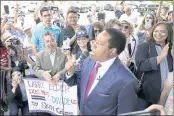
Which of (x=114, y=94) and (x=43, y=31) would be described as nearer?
(x=114, y=94)

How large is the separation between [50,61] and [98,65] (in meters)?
1.28

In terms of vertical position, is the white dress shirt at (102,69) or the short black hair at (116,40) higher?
the short black hair at (116,40)

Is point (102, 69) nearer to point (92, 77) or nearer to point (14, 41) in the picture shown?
point (92, 77)

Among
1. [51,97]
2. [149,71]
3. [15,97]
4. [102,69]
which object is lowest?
[15,97]

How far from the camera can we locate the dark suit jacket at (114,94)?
8.97 ft

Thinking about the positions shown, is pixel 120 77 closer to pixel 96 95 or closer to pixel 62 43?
pixel 96 95

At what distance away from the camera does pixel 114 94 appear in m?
2.78

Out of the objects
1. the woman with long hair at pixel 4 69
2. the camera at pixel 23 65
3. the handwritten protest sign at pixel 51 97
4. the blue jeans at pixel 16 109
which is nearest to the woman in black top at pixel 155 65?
the handwritten protest sign at pixel 51 97

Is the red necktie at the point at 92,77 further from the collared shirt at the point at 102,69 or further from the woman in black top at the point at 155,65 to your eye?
the woman in black top at the point at 155,65

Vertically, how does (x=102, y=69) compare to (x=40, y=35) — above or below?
above

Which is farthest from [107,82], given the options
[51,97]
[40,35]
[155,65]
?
[40,35]

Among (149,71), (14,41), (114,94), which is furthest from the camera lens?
(14,41)

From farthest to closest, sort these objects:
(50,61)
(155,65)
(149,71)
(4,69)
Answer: (4,69)
(50,61)
(149,71)
(155,65)

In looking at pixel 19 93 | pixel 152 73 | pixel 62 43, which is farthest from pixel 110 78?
pixel 62 43
